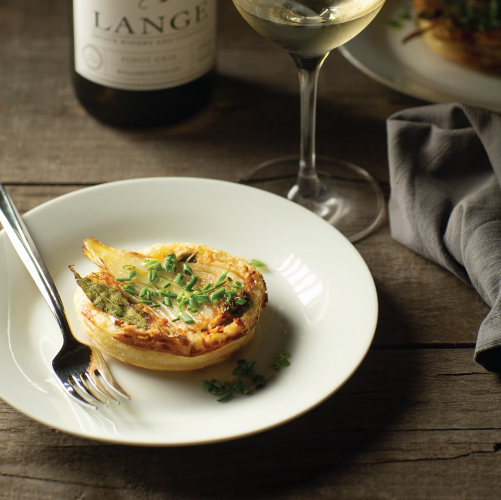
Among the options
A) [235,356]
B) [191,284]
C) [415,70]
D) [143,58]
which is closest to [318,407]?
[235,356]

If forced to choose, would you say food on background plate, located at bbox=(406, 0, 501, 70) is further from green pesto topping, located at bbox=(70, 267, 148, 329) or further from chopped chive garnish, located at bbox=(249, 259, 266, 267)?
green pesto topping, located at bbox=(70, 267, 148, 329)

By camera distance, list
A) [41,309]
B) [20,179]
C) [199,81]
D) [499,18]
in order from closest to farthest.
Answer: [41,309]
[20,179]
[199,81]
[499,18]

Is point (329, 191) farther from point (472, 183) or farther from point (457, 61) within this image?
point (457, 61)

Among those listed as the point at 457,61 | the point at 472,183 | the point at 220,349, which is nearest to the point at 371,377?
the point at 220,349

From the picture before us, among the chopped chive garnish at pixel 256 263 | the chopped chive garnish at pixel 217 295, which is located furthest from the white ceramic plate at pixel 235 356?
the chopped chive garnish at pixel 217 295

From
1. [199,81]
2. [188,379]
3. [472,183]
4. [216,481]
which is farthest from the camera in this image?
[199,81]

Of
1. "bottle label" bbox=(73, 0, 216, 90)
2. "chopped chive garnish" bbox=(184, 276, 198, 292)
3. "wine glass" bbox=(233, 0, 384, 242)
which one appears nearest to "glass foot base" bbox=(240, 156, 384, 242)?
"wine glass" bbox=(233, 0, 384, 242)

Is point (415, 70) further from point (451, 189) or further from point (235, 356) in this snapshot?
point (235, 356)
